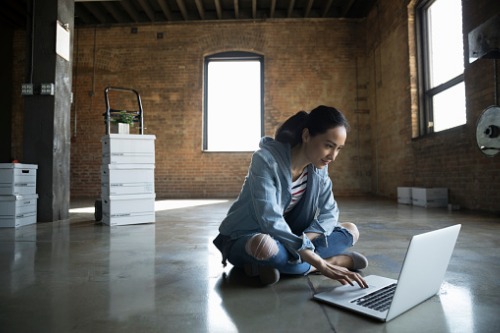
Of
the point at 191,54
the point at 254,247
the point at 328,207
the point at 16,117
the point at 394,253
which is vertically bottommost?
the point at 394,253

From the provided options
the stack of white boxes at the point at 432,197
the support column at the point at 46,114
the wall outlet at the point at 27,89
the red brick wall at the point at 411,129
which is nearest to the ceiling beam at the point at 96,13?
the support column at the point at 46,114

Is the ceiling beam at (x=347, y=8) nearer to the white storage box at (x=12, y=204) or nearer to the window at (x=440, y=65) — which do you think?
the window at (x=440, y=65)

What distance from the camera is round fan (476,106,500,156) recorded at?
13.1 ft

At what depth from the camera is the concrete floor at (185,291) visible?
3.97 ft

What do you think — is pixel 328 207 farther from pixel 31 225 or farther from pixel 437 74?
pixel 437 74

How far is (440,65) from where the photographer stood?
5.62 metres

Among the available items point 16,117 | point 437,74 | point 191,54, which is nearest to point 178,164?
point 191,54

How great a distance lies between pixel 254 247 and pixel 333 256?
21.5 inches

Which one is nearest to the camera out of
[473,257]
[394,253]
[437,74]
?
[473,257]

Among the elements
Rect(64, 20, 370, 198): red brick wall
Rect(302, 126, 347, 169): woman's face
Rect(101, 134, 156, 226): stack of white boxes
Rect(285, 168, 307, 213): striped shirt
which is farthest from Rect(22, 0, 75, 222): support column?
Rect(64, 20, 370, 198): red brick wall

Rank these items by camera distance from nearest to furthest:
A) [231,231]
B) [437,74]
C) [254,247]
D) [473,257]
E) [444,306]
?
1. [444,306]
2. [254,247]
3. [231,231]
4. [473,257]
5. [437,74]

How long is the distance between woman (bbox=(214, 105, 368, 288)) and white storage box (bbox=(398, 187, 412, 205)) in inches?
174

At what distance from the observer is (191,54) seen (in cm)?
845

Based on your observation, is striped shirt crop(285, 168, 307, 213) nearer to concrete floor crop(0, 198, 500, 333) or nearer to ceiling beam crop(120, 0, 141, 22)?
concrete floor crop(0, 198, 500, 333)
